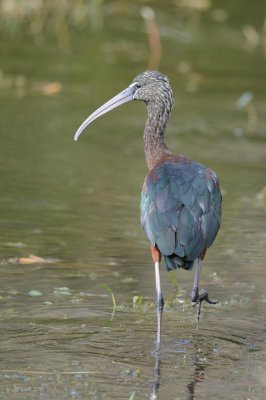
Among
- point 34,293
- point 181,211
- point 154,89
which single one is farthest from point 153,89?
point 34,293

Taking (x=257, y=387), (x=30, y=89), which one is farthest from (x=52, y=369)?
(x=30, y=89)

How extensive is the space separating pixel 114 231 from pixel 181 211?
7.75 feet

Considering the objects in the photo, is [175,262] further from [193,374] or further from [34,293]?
[34,293]

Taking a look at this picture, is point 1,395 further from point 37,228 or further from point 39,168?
point 39,168

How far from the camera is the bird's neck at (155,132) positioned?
27.0 feet

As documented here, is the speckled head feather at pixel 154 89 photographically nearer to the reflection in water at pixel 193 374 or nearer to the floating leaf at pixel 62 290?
the floating leaf at pixel 62 290

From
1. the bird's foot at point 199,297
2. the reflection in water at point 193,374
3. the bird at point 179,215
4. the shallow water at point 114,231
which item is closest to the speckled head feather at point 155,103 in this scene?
the bird at point 179,215

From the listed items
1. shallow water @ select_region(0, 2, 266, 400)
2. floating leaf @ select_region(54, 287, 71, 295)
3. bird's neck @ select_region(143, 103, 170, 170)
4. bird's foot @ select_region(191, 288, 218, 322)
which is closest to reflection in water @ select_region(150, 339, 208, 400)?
shallow water @ select_region(0, 2, 266, 400)

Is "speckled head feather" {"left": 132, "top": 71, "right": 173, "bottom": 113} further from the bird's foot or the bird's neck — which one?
the bird's foot

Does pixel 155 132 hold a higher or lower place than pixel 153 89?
lower

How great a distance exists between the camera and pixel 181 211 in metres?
7.19

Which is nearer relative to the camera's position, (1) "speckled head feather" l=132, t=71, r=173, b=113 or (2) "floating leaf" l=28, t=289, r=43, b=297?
(2) "floating leaf" l=28, t=289, r=43, b=297

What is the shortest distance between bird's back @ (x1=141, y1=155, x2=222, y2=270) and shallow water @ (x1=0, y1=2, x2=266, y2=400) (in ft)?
1.77

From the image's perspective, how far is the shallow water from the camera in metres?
6.55
